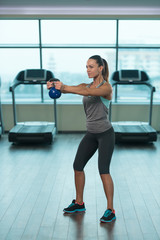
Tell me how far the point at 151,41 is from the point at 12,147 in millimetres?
3823

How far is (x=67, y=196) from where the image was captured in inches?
112

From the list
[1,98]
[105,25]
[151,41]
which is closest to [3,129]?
[1,98]

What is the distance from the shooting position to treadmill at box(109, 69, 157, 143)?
4820 mm

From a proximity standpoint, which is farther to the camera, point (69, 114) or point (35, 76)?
point (69, 114)

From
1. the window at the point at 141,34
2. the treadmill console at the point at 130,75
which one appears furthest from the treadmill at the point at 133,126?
the window at the point at 141,34

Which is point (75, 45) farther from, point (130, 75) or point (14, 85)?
point (14, 85)

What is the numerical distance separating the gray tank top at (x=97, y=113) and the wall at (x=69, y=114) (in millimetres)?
3674

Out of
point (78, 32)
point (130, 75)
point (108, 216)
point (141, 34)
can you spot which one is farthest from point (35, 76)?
point (108, 216)

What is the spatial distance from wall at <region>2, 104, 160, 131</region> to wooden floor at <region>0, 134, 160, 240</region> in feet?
4.72

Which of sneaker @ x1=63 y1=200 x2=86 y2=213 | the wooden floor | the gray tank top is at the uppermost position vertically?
the gray tank top

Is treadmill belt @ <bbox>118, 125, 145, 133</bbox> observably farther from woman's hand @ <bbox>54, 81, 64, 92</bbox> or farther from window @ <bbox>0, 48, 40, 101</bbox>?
woman's hand @ <bbox>54, 81, 64, 92</bbox>

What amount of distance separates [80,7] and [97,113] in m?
3.81

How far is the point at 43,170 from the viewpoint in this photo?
364 centimetres

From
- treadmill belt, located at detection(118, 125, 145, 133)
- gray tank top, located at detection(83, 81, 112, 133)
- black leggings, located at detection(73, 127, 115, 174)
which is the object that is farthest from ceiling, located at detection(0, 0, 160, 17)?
black leggings, located at detection(73, 127, 115, 174)
